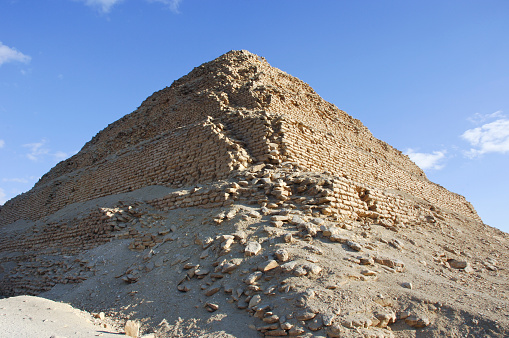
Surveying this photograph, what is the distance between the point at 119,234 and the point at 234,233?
11.9 feet

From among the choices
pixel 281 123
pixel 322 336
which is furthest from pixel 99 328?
pixel 281 123

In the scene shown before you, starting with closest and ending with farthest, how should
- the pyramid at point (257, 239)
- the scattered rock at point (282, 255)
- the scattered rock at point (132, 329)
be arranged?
the pyramid at point (257, 239) < the scattered rock at point (132, 329) < the scattered rock at point (282, 255)

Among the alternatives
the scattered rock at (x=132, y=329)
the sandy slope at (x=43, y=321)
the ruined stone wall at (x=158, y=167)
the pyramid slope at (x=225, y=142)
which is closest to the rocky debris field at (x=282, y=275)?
the scattered rock at (x=132, y=329)

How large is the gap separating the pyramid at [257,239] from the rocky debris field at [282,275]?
3 centimetres

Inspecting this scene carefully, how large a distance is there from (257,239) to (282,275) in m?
1.12

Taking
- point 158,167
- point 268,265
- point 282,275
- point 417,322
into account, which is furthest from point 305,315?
point 158,167

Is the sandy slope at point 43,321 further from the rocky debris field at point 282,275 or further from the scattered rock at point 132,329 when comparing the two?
the rocky debris field at point 282,275

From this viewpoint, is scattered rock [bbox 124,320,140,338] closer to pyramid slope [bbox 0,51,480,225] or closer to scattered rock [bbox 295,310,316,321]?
scattered rock [bbox 295,310,316,321]

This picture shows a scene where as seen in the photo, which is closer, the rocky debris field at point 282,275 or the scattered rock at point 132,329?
the rocky debris field at point 282,275

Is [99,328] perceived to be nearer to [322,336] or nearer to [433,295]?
[322,336]

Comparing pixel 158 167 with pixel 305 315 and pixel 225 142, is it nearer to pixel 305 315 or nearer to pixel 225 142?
pixel 225 142

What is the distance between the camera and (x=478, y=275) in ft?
22.9

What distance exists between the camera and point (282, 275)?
4770 millimetres

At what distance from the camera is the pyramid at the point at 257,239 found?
4309 millimetres
